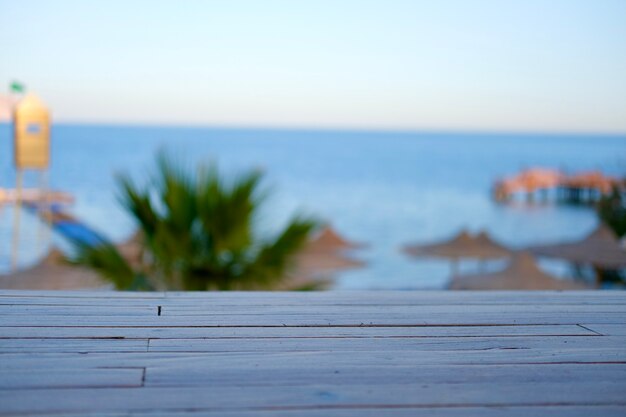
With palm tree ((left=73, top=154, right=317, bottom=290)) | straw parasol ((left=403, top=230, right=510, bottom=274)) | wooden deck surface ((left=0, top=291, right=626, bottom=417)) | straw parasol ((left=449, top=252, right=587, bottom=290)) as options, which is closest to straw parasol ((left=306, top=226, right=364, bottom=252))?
Answer: straw parasol ((left=403, top=230, right=510, bottom=274))

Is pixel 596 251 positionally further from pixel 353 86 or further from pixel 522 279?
pixel 353 86

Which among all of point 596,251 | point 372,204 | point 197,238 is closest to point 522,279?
point 596,251

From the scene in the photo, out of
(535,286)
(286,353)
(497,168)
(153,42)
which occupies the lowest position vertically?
(497,168)

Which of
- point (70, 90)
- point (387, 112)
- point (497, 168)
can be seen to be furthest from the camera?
point (497, 168)

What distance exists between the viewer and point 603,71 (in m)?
27.8

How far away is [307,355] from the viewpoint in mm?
1887

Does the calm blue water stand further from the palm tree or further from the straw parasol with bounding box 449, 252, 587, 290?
the straw parasol with bounding box 449, 252, 587, 290

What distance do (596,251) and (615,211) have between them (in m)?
5.63

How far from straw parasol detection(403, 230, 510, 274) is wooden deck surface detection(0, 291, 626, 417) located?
34.1 feet

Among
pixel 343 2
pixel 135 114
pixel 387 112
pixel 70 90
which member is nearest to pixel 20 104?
pixel 343 2

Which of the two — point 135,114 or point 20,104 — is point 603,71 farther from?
point 135,114

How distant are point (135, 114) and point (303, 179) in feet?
51.0

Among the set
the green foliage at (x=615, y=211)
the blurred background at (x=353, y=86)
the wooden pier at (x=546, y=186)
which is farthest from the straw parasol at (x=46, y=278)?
the wooden pier at (x=546, y=186)

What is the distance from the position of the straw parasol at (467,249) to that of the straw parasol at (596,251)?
79.9 inches
